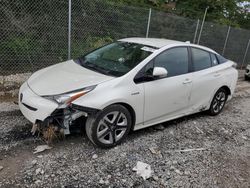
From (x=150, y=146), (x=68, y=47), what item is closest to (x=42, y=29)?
A: (x=68, y=47)

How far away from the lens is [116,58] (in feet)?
13.4

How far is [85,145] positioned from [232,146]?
251cm

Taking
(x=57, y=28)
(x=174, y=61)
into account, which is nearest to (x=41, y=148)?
(x=174, y=61)

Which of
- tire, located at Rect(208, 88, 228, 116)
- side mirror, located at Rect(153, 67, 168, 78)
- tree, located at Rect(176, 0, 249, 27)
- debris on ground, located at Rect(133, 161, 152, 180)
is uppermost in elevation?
tree, located at Rect(176, 0, 249, 27)

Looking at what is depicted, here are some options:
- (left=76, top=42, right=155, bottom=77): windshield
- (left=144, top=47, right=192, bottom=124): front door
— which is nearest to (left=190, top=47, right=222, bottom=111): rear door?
(left=144, top=47, right=192, bottom=124): front door

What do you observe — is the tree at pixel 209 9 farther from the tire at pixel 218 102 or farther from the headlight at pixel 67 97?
the headlight at pixel 67 97

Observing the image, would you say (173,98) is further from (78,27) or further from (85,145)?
(78,27)

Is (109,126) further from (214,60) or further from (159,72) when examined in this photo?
(214,60)

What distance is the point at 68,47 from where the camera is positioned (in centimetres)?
609

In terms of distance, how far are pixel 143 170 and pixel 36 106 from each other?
1.64 meters

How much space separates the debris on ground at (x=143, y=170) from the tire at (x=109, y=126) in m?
0.52

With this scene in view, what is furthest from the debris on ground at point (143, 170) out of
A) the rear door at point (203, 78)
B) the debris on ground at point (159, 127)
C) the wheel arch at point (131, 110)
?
the rear door at point (203, 78)

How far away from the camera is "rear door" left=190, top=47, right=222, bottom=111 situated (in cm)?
457

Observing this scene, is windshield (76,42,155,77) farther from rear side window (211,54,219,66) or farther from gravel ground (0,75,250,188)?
rear side window (211,54,219,66)
